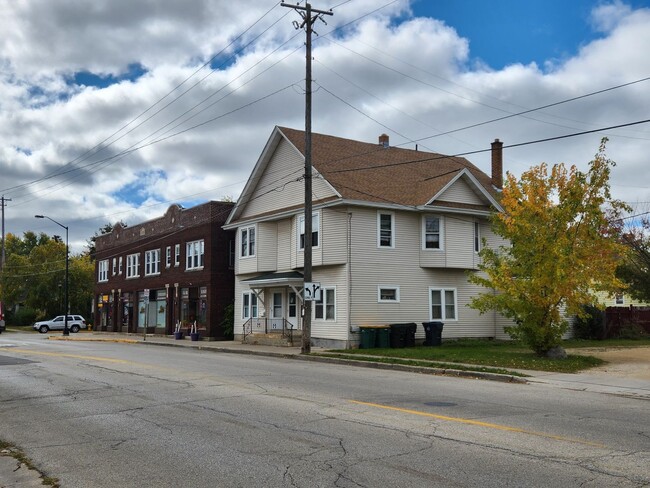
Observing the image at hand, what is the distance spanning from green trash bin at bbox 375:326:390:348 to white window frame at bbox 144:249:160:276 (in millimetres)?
23004

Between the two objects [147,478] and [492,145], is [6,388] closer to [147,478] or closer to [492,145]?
[147,478]

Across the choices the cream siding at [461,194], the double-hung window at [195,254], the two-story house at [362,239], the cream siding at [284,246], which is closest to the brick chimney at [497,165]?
the two-story house at [362,239]

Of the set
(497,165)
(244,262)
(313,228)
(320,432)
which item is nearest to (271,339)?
(244,262)

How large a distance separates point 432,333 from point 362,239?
17.0 ft

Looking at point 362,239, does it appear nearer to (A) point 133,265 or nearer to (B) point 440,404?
(B) point 440,404

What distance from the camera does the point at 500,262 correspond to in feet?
70.1

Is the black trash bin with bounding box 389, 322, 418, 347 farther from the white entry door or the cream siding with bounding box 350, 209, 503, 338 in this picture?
the white entry door

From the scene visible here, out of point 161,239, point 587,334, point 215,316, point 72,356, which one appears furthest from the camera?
point 161,239

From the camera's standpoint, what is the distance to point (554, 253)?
19.8 m

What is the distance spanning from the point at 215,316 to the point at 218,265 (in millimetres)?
3043

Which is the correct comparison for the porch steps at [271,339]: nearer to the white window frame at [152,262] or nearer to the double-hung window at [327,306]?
the double-hung window at [327,306]

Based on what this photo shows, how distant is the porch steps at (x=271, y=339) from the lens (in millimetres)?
30312

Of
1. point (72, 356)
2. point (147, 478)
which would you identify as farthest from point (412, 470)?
point (72, 356)

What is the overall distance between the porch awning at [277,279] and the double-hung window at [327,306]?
149 centimetres
